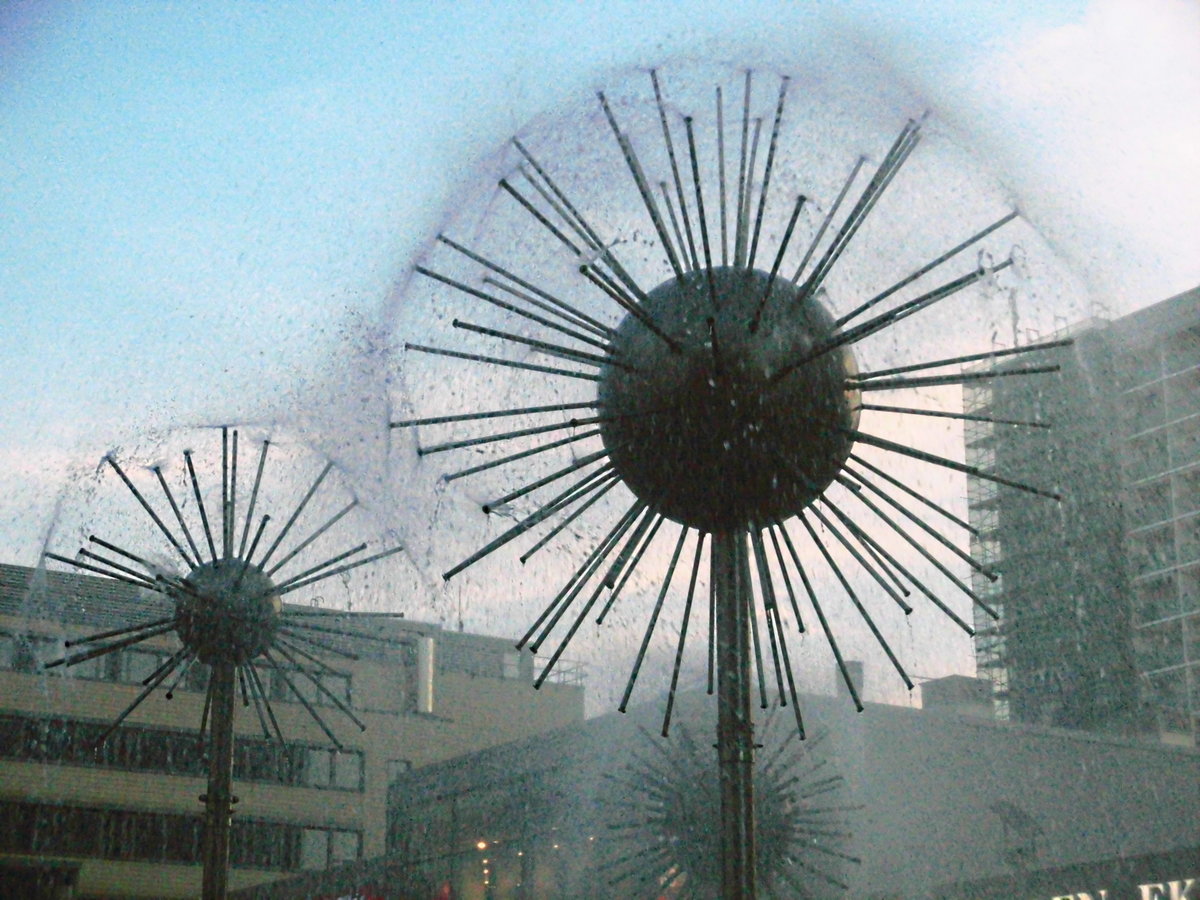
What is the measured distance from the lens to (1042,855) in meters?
44.7

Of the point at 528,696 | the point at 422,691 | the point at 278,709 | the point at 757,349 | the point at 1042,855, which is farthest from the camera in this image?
the point at 528,696

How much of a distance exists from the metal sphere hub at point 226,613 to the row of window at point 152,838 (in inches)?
1203

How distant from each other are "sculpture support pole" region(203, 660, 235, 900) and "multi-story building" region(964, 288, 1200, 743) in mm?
55989

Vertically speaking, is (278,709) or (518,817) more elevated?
(278,709)

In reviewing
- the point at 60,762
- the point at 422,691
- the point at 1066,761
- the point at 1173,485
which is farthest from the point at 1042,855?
the point at 1173,485

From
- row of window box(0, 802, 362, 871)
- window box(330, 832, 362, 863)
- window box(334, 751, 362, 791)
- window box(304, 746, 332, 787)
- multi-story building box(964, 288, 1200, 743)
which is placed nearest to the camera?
row of window box(0, 802, 362, 871)

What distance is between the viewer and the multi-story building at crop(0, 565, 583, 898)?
4788 centimetres

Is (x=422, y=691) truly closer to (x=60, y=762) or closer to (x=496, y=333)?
(x=60, y=762)

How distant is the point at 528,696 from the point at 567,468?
55.2 m

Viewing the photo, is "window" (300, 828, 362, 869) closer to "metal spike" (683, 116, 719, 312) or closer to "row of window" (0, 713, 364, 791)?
"row of window" (0, 713, 364, 791)

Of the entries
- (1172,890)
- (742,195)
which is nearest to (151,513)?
(742,195)

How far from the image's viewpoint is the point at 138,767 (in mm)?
48844

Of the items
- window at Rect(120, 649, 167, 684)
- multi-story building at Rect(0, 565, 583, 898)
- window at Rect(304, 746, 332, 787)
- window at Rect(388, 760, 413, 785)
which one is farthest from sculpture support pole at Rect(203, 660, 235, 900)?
window at Rect(388, 760, 413, 785)

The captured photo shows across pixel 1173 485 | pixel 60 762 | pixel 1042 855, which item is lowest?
pixel 1042 855
